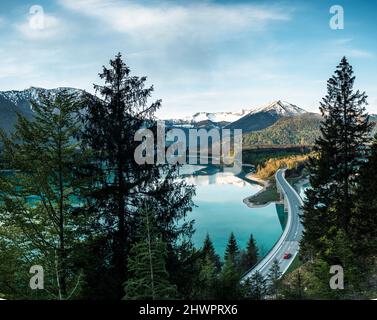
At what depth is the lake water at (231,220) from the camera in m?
38.8

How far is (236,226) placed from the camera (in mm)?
43688

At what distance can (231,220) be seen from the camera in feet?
148

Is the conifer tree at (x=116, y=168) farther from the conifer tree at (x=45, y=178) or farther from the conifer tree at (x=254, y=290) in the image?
the conifer tree at (x=254, y=290)

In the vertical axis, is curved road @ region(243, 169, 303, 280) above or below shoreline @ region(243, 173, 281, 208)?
below

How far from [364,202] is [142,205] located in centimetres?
1030

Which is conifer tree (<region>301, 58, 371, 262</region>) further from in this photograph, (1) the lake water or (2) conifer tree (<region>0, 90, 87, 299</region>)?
(1) the lake water

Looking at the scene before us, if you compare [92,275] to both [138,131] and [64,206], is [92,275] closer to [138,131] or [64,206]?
[64,206]

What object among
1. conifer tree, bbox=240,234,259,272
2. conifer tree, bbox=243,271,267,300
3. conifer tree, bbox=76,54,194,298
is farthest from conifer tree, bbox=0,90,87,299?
conifer tree, bbox=240,234,259,272

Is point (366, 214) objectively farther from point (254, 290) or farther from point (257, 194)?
point (257, 194)

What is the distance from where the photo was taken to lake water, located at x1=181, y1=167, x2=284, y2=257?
3875 cm

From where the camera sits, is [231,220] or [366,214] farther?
[231,220]

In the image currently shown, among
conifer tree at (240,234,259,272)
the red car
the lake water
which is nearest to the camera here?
conifer tree at (240,234,259,272)

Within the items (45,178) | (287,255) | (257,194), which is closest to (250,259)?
(287,255)
